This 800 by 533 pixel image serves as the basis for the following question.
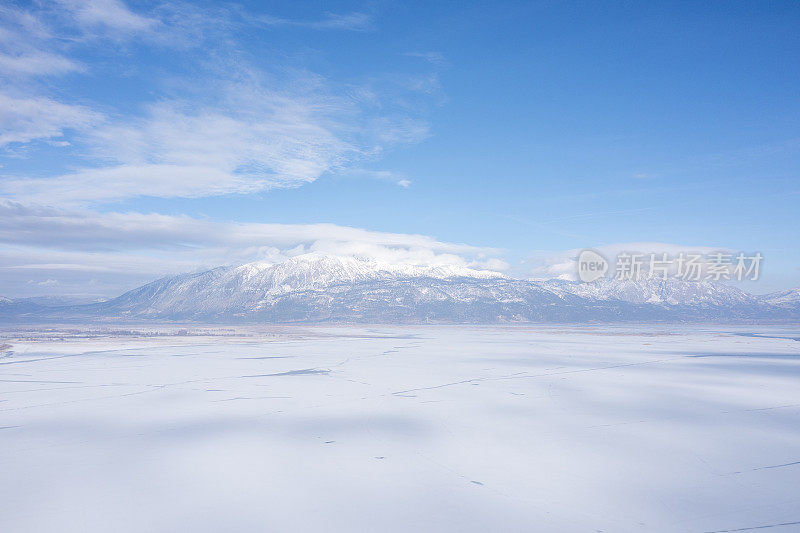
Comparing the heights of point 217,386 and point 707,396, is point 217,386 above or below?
below

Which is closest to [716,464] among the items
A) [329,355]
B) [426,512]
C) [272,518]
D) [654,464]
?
[654,464]

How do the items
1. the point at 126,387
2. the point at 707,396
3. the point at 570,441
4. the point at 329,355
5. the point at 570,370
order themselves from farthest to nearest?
1. the point at 329,355
2. the point at 570,370
3. the point at 126,387
4. the point at 707,396
5. the point at 570,441

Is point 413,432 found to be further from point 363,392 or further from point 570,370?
point 570,370

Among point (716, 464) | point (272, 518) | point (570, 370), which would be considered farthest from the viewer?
point (570, 370)

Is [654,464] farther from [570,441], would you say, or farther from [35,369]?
[35,369]

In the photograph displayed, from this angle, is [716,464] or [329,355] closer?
[716,464]

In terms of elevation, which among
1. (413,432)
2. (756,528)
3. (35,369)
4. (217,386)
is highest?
(756,528)
